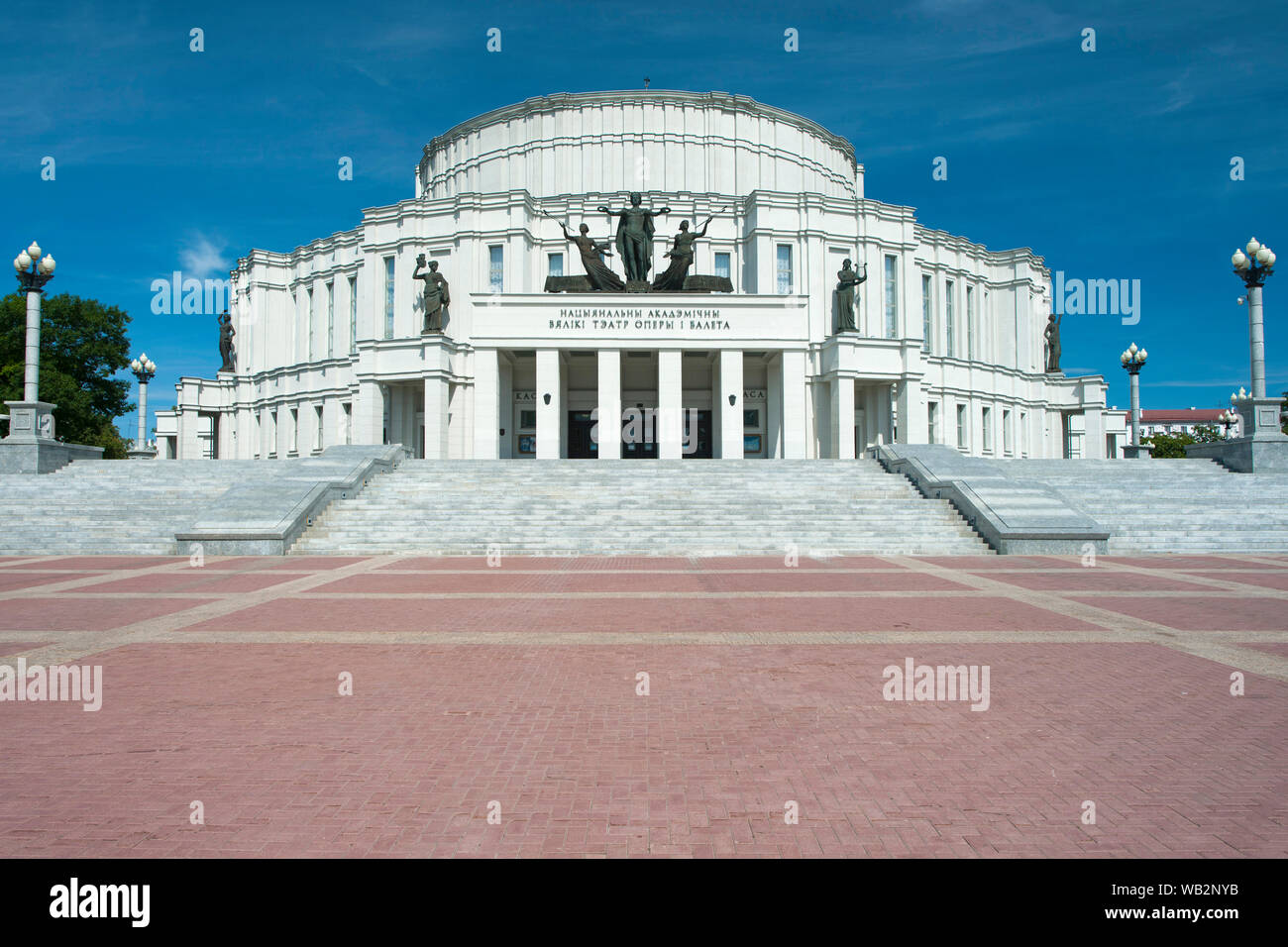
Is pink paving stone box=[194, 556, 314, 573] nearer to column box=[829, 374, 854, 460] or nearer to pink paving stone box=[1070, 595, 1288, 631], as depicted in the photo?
pink paving stone box=[1070, 595, 1288, 631]

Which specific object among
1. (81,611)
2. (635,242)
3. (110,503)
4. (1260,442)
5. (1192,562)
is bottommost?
(1192,562)

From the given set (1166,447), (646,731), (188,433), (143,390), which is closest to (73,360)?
(188,433)

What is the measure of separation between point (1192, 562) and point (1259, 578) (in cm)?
311

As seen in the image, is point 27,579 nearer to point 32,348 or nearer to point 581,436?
Answer: point 32,348

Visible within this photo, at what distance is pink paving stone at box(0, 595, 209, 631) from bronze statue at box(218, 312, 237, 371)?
46373 mm

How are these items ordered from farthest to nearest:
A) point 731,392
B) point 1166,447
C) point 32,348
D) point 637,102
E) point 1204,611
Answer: point 1166,447 < point 637,102 < point 731,392 < point 32,348 < point 1204,611

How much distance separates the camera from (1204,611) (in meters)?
9.73

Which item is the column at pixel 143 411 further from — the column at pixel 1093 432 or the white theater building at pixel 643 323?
the column at pixel 1093 432

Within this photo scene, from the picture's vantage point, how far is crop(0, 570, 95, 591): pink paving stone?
12.3 metres

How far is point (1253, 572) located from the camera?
13930 mm

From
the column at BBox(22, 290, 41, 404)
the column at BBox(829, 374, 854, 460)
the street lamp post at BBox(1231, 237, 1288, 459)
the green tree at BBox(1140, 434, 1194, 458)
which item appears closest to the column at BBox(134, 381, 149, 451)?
the column at BBox(22, 290, 41, 404)

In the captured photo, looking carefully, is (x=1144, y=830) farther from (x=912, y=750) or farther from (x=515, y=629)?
(x=515, y=629)
